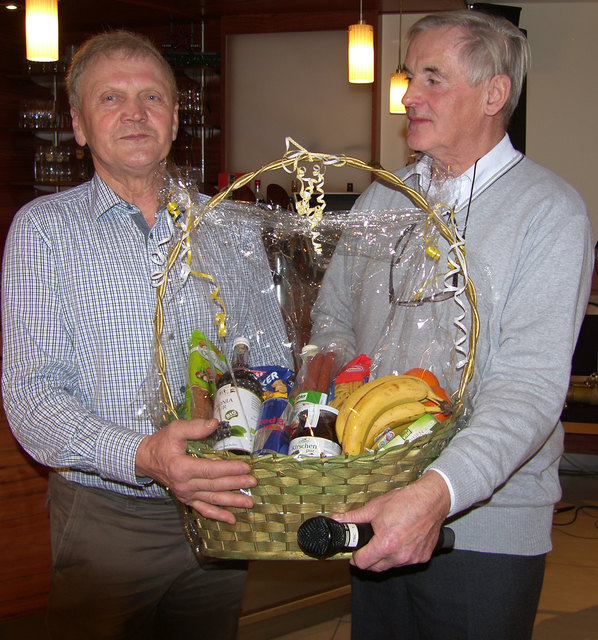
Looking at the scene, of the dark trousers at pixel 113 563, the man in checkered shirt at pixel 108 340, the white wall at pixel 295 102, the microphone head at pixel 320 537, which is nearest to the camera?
the microphone head at pixel 320 537

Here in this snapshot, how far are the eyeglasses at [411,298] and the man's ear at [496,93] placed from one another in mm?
373

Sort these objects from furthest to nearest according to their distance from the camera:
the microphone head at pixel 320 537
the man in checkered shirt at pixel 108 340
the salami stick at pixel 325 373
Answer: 1. the man in checkered shirt at pixel 108 340
2. the salami stick at pixel 325 373
3. the microphone head at pixel 320 537

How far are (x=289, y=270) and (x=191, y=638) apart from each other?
899mm

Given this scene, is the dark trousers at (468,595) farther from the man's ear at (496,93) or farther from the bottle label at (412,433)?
the man's ear at (496,93)

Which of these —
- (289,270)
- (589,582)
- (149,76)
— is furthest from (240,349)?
(589,582)

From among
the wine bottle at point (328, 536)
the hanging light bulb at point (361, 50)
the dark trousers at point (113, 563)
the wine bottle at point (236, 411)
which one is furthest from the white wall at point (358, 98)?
the wine bottle at point (328, 536)

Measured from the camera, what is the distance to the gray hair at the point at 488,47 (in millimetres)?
1429

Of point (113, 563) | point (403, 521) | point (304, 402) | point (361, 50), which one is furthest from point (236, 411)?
point (361, 50)

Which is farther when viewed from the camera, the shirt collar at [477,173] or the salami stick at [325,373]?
the shirt collar at [477,173]

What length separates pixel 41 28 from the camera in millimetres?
3924

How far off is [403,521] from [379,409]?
183mm

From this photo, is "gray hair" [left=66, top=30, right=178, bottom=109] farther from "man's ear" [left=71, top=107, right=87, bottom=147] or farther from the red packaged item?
the red packaged item

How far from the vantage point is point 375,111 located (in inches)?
229

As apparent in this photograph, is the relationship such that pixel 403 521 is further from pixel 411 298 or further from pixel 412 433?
pixel 411 298
